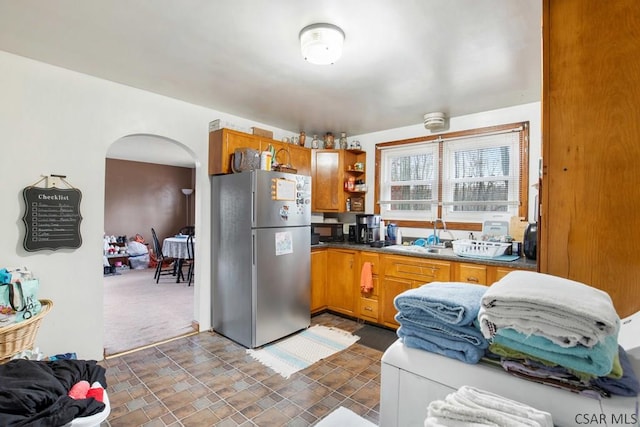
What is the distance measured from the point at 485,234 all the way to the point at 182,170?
741cm

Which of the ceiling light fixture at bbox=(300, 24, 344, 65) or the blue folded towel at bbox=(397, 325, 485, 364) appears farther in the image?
the ceiling light fixture at bbox=(300, 24, 344, 65)

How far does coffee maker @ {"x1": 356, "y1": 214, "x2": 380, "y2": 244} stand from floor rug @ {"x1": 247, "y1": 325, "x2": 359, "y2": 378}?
1141 millimetres

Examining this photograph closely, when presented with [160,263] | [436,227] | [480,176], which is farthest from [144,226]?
[480,176]

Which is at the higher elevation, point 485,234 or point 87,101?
point 87,101

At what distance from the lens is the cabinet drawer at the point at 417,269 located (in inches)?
113

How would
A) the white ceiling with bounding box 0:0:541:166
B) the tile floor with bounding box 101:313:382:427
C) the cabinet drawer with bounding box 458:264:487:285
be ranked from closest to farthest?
1. the white ceiling with bounding box 0:0:541:166
2. the tile floor with bounding box 101:313:382:427
3. the cabinet drawer with bounding box 458:264:487:285

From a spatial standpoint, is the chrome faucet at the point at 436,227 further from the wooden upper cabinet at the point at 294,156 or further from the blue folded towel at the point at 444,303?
the blue folded towel at the point at 444,303

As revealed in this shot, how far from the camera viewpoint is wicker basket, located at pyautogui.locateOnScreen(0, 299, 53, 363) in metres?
1.66

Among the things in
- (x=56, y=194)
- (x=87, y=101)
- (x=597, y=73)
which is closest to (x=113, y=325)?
(x=56, y=194)

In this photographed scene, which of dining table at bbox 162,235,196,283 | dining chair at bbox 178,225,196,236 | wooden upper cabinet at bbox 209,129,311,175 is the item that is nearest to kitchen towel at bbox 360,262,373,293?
wooden upper cabinet at bbox 209,129,311,175

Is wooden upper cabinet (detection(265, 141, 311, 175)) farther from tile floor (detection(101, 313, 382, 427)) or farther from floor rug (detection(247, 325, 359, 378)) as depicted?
tile floor (detection(101, 313, 382, 427))

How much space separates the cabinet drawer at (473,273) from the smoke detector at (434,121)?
1571 mm

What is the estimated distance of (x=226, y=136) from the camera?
3074 millimetres

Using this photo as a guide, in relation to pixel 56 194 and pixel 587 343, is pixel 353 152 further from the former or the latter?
pixel 587 343
